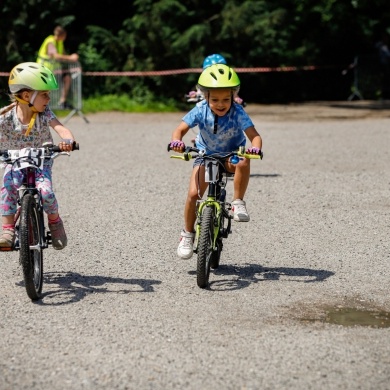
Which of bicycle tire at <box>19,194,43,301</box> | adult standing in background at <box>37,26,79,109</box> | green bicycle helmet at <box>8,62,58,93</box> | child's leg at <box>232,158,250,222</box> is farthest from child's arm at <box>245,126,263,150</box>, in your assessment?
adult standing in background at <box>37,26,79,109</box>

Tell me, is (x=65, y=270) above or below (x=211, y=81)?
below

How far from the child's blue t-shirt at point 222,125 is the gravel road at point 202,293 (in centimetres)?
99

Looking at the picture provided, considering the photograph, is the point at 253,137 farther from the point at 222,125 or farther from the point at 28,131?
the point at 28,131

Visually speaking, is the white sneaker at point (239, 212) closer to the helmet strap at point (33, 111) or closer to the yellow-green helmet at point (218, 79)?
the yellow-green helmet at point (218, 79)

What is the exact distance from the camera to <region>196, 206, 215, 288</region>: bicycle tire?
672 centimetres

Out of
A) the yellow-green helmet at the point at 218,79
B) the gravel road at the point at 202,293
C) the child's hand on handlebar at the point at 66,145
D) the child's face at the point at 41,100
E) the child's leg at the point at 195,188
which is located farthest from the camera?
the child's leg at the point at 195,188

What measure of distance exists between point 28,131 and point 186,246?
143cm

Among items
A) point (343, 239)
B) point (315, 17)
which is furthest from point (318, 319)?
point (315, 17)

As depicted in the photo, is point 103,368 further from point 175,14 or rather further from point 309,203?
point 175,14

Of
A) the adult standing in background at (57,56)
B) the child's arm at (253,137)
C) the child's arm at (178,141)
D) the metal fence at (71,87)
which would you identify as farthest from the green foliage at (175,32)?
the child's arm at (253,137)

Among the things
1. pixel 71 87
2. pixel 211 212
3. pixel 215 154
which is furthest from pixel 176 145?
pixel 71 87

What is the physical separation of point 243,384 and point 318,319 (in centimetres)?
131

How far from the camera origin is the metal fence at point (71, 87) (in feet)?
63.4

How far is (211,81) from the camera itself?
22.9ft
